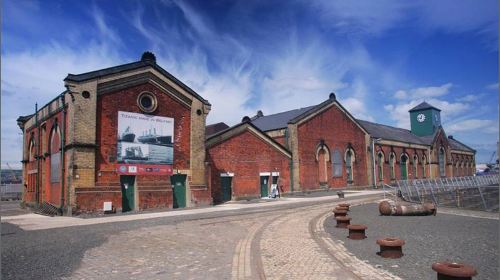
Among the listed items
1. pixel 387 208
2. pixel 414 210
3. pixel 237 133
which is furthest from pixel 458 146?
pixel 387 208

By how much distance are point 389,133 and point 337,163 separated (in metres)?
18.9

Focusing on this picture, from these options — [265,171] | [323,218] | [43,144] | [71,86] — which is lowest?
[323,218]

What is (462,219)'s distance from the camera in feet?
49.1

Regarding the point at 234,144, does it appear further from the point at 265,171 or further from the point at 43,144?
the point at 43,144

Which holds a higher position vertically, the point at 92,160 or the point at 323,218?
the point at 92,160

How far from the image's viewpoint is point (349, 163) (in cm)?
4250

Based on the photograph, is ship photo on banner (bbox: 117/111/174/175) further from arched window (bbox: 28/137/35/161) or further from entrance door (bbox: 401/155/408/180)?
entrance door (bbox: 401/155/408/180)

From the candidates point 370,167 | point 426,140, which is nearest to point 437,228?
point 370,167

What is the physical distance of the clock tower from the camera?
61844 millimetres

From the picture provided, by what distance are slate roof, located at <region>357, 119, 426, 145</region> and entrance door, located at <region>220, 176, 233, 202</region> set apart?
1020 inches

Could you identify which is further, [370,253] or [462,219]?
[462,219]

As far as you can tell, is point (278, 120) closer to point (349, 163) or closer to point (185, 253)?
point (349, 163)

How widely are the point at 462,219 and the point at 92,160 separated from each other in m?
18.7

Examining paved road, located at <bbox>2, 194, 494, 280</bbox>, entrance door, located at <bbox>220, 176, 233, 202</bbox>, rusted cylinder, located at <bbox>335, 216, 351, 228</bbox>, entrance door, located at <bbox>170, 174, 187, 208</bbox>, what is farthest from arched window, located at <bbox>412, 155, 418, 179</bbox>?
rusted cylinder, located at <bbox>335, 216, 351, 228</bbox>
